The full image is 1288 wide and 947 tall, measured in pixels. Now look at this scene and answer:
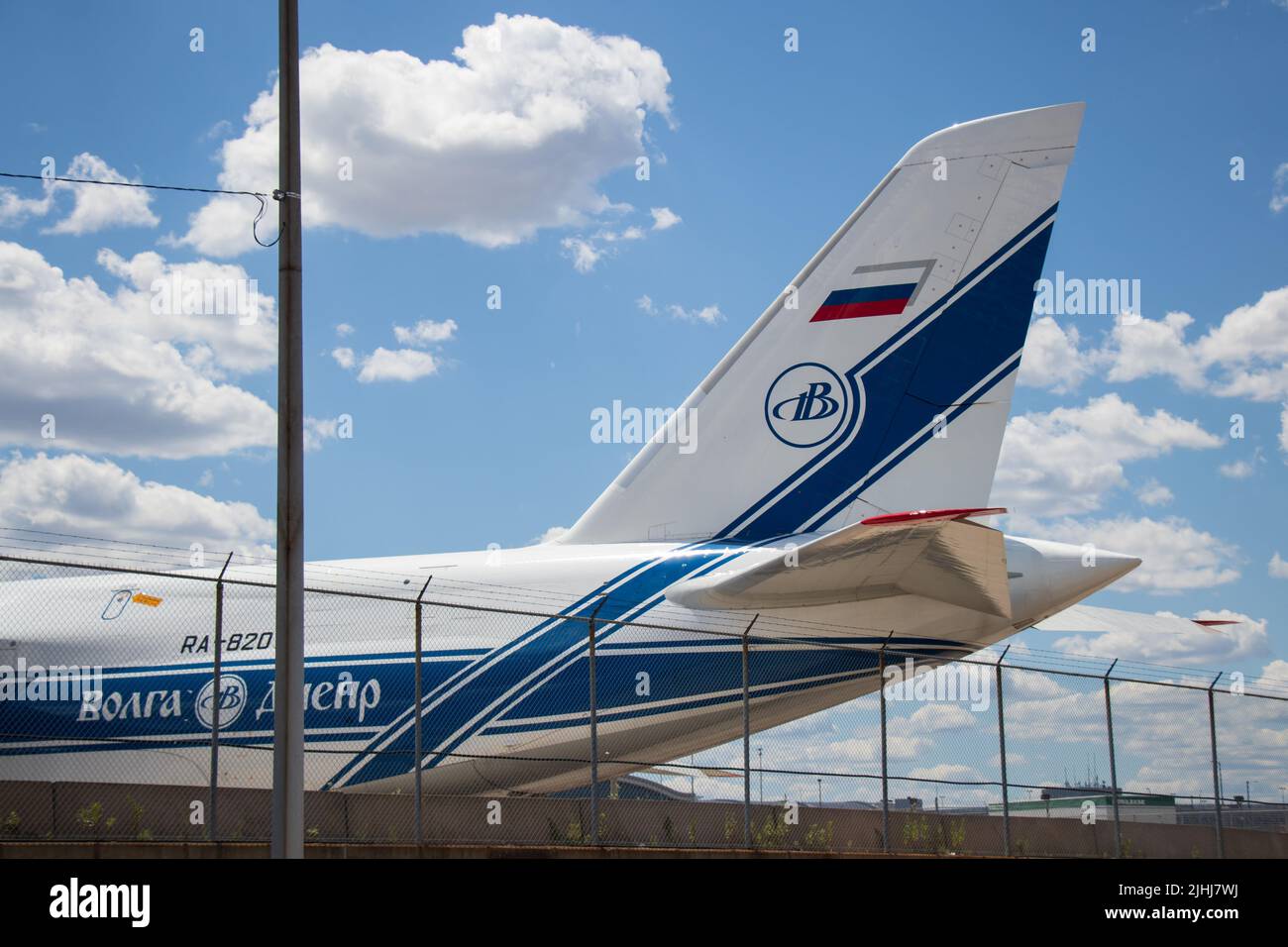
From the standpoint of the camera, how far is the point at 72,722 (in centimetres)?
1551

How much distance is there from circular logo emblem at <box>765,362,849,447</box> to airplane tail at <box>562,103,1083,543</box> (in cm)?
2

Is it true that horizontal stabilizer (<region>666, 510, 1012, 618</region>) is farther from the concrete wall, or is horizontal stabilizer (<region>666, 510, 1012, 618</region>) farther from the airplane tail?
the concrete wall

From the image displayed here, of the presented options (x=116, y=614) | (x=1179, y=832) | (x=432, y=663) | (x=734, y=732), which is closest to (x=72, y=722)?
(x=116, y=614)

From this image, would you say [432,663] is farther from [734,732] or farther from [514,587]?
[734,732]

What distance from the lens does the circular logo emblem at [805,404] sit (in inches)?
643

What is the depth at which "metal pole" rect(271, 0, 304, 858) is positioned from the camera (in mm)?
9500

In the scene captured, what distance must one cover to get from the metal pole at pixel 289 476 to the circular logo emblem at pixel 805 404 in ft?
24.7

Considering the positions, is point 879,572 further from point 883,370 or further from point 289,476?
point 289,476

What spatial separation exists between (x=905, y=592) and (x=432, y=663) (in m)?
5.07

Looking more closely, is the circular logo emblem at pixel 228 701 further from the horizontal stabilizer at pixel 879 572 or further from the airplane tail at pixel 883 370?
the horizontal stabilizer at pixel 879 572

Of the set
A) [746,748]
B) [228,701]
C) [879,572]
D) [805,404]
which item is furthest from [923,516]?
[228,701]

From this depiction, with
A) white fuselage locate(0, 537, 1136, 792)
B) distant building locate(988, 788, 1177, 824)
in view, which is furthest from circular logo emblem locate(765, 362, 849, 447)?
distant building locate(988, 788, 1177, 824)

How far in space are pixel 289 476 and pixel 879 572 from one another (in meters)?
6.50
